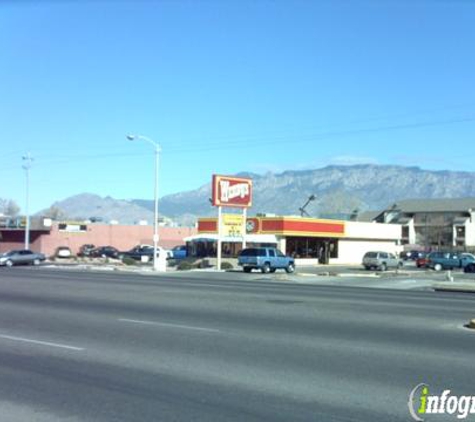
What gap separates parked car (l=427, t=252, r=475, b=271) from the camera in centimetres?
6119

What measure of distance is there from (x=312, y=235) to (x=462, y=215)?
76103mm

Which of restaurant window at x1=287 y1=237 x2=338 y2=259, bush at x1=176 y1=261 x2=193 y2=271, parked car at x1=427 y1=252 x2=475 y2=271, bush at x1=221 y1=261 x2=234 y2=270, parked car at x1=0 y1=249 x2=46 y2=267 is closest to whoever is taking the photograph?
bush at x1=176 y1=261 x2=193 y2=271

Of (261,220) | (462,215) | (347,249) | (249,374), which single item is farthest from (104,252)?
(462,215)

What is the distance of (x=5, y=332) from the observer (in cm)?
1400

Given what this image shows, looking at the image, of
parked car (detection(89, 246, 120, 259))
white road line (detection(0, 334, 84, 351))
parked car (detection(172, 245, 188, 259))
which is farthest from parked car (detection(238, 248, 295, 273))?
white road line (detection(0, 334, 84, 351))

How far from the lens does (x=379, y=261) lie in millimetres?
57844

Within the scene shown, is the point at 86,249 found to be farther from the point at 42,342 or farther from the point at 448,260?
the point at 42,342

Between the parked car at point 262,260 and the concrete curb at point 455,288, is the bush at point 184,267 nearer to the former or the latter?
the parked car at point 262,260

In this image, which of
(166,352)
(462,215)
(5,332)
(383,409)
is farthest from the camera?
(462,215)

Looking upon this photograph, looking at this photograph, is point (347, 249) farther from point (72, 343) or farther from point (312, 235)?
point (72, 343)

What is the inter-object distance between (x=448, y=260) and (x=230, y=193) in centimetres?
2021

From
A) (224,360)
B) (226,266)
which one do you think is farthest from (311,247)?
(224,360)

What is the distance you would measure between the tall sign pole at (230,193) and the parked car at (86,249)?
2347 cm

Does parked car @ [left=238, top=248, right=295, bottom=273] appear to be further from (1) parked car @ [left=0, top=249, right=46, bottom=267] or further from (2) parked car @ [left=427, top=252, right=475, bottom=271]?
(1) parked car @ [left=0, top=249, right=46, bottom=267]
